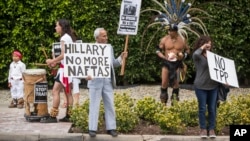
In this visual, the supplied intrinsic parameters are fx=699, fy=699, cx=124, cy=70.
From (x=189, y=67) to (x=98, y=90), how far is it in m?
6.85

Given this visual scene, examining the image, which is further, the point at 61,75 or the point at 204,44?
the point at 61,75

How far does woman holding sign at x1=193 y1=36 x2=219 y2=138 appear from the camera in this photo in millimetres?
10484

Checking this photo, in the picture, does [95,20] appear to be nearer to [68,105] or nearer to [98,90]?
[68,105]

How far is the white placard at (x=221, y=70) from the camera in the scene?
34.2 ft

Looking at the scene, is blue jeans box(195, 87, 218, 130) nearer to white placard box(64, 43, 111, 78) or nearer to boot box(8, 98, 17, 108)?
white placard box(64, 43, 111, 78)

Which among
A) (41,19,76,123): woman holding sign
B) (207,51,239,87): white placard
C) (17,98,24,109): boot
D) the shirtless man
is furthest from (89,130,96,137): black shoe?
(17,98,24,109): boot

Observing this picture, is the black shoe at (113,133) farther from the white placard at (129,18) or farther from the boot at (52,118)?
the white placard at (129,18)

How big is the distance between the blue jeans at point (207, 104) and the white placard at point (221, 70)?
22 centimetres

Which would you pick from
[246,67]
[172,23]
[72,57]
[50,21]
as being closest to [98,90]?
[72,57]

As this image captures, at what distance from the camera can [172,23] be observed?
13961 mm

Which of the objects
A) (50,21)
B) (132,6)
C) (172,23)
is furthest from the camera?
(50,21)

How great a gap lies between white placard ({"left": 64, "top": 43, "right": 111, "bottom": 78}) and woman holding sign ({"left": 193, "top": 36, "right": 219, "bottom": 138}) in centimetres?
135

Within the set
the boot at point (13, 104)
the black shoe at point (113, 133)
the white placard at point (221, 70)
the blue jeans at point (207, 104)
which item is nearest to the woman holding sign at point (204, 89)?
the blue jeans at point (207, 104)

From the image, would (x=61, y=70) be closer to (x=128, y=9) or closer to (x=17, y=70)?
(x=128, y=9)
